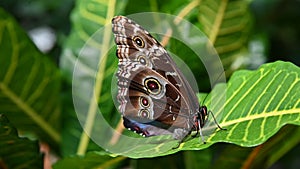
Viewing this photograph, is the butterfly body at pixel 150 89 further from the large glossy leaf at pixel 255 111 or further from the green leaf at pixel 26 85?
the green leaf at pixel 26 85

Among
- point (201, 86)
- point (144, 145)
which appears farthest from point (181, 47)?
point (144, 145)

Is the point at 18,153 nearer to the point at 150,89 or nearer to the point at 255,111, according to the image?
the point at 150,89

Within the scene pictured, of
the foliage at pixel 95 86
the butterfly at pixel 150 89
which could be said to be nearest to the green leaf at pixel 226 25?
the foliage at pixel 95 86

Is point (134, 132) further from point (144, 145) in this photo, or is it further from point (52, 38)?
point (52, 38)

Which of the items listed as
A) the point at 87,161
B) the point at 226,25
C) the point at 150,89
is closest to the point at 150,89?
the point at 150,89

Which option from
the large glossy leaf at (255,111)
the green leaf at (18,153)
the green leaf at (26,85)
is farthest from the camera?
the green leaf at (26,85)

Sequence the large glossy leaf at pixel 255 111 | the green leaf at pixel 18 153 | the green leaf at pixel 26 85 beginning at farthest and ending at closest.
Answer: the green leaf at pixel 26 85
the green leaf at pixel 18 153
the large glossy leaf at pixel 255 111

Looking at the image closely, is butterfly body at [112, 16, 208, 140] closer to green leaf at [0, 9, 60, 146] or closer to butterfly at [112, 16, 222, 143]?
butterfly at [112, 16, 222, 143]
